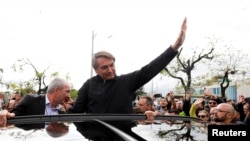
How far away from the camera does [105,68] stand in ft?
10.8

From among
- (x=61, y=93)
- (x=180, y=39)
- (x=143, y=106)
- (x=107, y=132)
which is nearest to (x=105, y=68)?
(x=180, y=39)

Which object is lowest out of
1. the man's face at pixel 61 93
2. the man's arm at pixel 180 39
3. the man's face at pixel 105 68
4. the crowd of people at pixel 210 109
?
the crowd of people at pixel 210 109

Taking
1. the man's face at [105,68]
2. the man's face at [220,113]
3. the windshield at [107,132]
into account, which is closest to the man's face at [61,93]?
the man's face at [105,68]

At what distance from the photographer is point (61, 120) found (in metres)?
2.17

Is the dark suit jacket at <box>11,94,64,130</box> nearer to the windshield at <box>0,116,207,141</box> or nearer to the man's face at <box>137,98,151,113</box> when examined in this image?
the windshield at <box>0,116,207,141</box>

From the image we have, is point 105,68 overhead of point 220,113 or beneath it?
overhead

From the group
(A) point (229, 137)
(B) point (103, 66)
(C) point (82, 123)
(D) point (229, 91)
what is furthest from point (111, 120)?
(D) point (229, 91)

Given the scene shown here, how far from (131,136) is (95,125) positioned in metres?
0.37

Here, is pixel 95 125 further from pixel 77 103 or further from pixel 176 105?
pixel 176 105

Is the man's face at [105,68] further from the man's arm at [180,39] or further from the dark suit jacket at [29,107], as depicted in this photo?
the dark suit jacket at [29,107]

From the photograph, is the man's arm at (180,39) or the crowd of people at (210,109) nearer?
the man's arm at (180,39)

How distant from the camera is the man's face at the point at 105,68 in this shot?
3.29 m

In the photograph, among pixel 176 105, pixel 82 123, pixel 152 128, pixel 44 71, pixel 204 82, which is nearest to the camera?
pixel 152 128

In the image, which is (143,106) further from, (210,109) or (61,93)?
(61,93)
